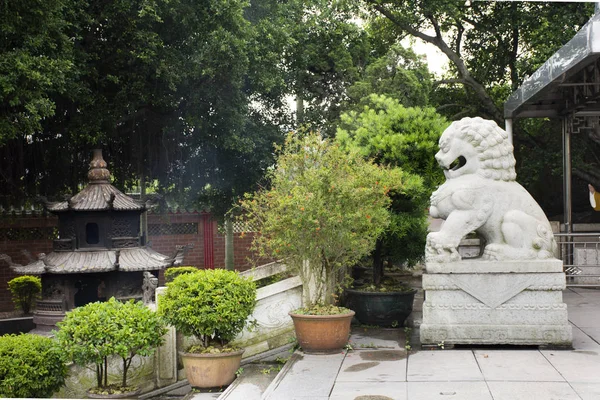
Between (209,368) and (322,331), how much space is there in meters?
1.17

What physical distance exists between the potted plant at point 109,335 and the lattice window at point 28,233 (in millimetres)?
9476

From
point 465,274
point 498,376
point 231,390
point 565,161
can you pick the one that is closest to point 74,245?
point 231,390

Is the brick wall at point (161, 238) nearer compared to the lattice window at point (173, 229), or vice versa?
the brick wall at point (161, 238)

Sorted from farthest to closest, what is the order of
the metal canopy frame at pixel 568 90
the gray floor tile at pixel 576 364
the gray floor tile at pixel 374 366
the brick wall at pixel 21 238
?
the brick wall at pixel 21 238 → the metal canopy frame at pixel 568 90 → the gray floor tile at pixel 374 366 → the gray floor tile at pixel 576 364

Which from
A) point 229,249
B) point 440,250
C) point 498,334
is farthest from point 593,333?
point 229,249

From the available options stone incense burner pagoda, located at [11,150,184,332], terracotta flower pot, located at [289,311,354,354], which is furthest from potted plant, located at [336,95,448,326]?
stone incense burner pagoda, located at [11,150,184,332]

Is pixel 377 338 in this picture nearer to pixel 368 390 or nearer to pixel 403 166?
pixel 368 390

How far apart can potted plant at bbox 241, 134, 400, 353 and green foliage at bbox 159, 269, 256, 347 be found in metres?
0.49

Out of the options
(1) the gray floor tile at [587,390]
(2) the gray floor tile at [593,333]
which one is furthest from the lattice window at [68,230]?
(1) the gray floor tile at [587,390]

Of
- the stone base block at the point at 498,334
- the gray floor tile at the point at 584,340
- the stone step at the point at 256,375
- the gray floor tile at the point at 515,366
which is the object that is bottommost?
the stone step at the point at 256,375

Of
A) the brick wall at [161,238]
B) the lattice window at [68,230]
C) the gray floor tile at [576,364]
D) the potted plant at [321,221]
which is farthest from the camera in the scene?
the brick wall at [161,238]

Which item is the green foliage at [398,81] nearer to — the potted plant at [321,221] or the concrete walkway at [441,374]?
the potted plant at [321,221]

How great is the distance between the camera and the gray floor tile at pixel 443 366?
5625mm

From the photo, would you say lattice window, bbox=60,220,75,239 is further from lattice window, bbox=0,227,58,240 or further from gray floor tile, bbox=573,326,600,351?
gray floor tile, bbox=573,326,600,351
